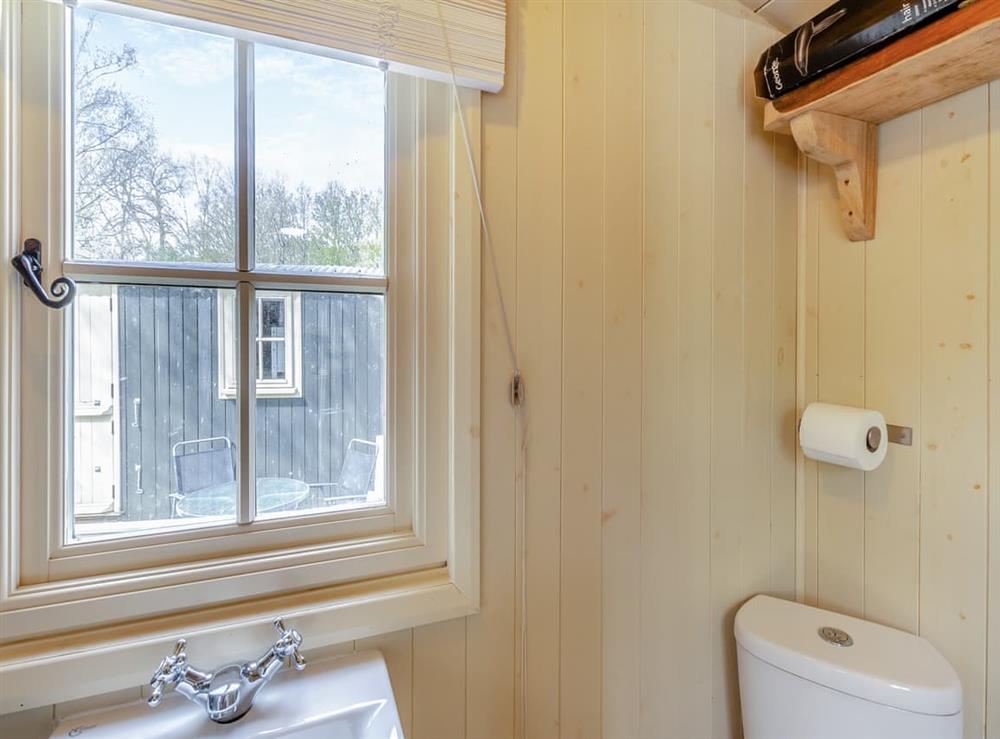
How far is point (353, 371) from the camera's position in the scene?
2.53 feet

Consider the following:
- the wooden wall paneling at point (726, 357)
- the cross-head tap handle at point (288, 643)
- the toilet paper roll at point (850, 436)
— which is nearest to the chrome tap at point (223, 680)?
the cross-head tap handle at point (288, 643)

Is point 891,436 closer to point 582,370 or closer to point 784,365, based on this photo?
point 784,365

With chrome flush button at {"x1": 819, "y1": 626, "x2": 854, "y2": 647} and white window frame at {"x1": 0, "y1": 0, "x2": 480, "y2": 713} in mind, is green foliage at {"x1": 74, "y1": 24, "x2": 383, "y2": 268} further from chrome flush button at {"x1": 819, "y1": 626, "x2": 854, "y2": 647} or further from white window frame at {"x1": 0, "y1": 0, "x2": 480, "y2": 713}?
chrome flush button at {"x1": 819, "y1": 626, "x2": 854, "y2": 647}

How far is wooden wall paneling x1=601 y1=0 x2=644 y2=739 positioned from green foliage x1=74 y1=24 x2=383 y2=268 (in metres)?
0.54

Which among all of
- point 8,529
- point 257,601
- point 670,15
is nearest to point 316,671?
point 257,601

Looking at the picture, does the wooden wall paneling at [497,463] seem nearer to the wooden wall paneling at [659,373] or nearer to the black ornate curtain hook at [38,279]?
the wooden wall paneling at [659,373]

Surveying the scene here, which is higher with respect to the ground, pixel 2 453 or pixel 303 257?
pixel 303 257

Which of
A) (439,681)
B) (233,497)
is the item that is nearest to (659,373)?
(439,681)

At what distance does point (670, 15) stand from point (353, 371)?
0.96 m

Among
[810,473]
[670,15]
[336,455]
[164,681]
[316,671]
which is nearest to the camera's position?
[164,681]

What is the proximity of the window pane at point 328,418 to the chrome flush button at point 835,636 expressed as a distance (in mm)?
877

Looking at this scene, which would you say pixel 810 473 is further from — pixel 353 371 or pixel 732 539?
pixel 353 371

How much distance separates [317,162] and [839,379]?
3.79 feet

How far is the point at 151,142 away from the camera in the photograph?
667 millimetres
